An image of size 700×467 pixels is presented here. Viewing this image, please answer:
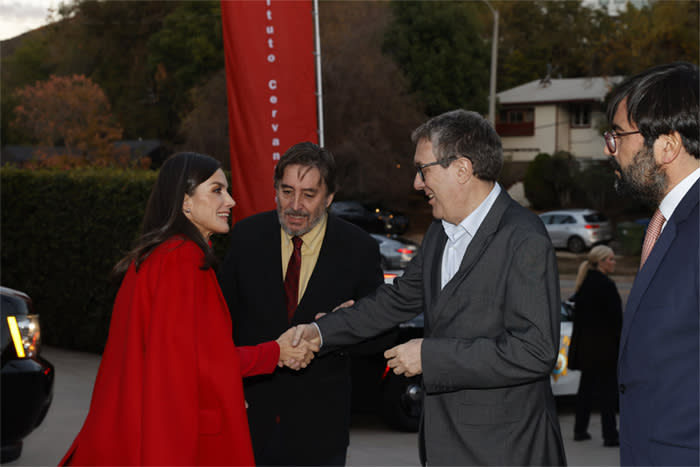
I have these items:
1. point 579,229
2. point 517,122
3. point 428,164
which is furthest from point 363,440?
point 517,122

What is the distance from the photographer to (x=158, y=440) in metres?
2.85

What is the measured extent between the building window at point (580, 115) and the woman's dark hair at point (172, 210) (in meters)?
53.6

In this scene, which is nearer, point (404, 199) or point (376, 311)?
point (376, 311)

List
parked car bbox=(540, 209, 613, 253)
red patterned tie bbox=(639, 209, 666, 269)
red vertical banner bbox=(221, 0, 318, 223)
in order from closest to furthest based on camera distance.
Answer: red patterned tie bbox=(639, 209, 666, 269), red vertical banner bbox=(221, 0, 318, 223), parked car bbox=(540, 209, 613, 253)

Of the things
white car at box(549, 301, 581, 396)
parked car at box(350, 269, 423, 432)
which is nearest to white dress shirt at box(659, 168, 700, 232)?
parked car at box(350, 269, 423, 432)

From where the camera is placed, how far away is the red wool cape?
2.88 m

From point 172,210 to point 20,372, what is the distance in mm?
3221

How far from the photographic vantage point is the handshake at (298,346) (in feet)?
12.3

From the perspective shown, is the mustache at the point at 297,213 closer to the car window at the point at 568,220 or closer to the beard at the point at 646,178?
Answer: the beard at the point at 646,178

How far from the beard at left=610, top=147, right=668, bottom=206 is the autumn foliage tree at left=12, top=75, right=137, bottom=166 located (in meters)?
45.5

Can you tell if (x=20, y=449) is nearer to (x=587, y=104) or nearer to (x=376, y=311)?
(x=376, y=311)

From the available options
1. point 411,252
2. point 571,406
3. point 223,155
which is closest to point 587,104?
point 223,155

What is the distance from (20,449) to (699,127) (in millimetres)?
6122

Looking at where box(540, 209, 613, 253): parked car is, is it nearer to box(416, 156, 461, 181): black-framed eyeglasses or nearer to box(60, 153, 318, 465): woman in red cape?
box(416, 156, 461, 181): black-framed eyeglasses
